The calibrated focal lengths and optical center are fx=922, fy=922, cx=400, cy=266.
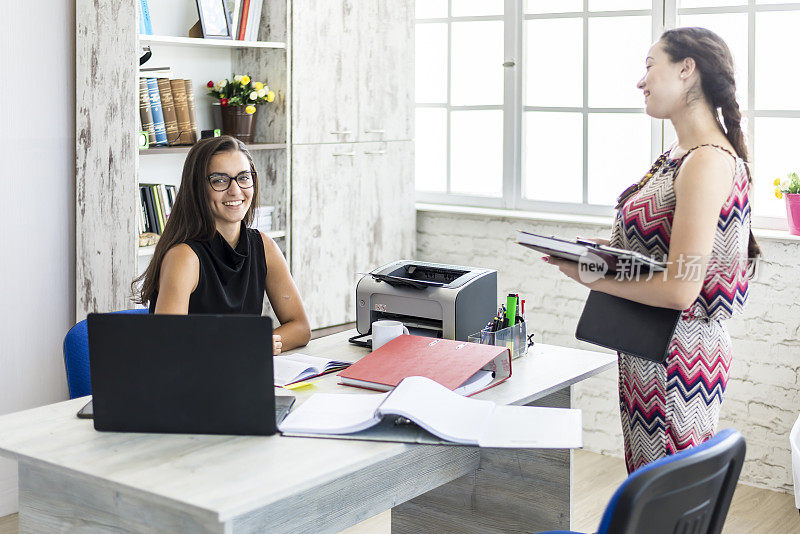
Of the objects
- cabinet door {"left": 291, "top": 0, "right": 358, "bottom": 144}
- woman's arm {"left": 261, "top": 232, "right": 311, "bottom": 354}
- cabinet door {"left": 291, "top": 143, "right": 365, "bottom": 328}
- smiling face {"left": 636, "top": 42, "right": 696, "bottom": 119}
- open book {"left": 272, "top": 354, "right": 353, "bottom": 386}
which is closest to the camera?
open book {"left": 272, "top": 354, "right": 353, "bottom": 386}

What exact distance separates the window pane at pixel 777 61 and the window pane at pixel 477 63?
1225 mm

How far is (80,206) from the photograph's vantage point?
345 cm

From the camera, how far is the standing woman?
7.15 feet

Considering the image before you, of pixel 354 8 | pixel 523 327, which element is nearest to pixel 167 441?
pixel 523 327

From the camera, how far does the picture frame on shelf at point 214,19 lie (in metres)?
3.61

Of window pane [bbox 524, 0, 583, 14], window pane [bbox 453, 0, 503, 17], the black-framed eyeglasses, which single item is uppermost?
window pane [bbox 453, 0, 503, 17]

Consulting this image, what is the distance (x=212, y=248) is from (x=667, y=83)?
1.31 meters

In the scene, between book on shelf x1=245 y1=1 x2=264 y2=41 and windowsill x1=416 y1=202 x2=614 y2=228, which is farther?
windowsill x1=416 y1=202 x2=614 y2=228

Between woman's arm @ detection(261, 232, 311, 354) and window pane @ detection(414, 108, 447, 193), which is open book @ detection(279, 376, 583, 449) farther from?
window pane @ detection(414, 108, 447, 193)

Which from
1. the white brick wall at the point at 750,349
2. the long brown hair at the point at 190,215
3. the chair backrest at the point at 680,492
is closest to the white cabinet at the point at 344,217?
the white brick wall at the point at 750,349

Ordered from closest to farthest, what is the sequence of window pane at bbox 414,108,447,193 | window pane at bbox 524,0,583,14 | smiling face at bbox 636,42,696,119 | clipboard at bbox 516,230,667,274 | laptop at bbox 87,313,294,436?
1. laptop at bbox 87,313,294,436
2. clipboard at bbox 516,230,667,274
3. smiling face at bbox 636,42,696,119
4. window pane at bbox 524,0,583,14
5. window pane at bbox 414,108,447,193

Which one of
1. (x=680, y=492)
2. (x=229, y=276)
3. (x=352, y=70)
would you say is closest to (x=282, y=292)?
(x=229, y=276)

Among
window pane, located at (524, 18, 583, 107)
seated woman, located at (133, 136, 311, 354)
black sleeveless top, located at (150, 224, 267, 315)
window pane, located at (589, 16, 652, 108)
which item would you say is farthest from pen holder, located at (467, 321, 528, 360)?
window pane, located at (524, 18, 583, 107)

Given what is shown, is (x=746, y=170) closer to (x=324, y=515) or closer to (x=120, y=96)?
(x=324, y=515)
